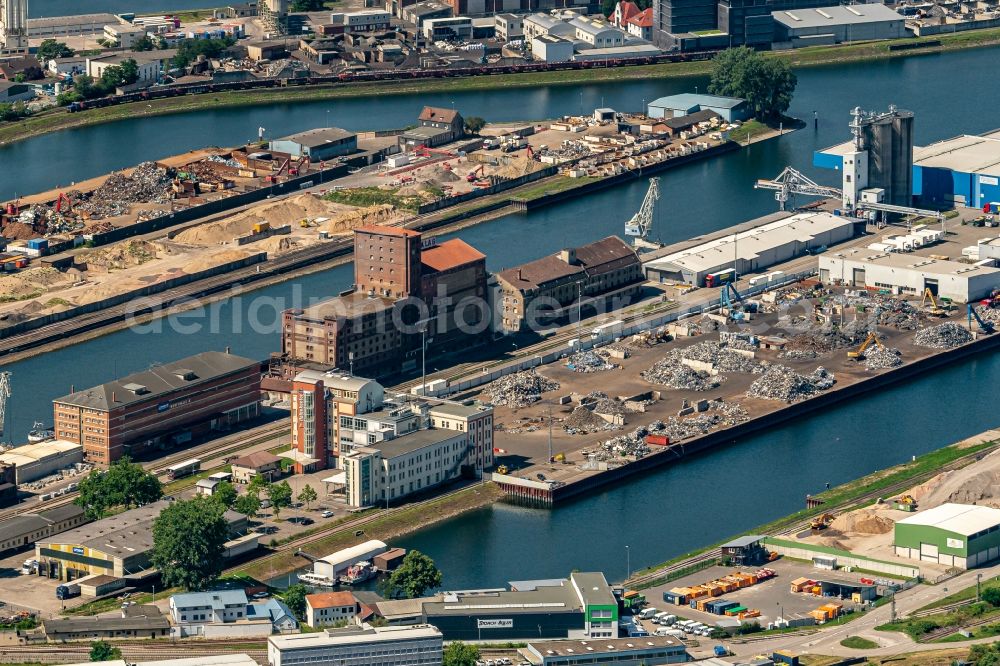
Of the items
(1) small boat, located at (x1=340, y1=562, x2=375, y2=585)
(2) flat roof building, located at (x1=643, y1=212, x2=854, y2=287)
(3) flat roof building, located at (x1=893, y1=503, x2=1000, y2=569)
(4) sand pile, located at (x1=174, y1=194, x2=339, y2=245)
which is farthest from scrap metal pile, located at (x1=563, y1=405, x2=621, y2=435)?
(4) sand pile, located at (x1=174, y1=194, x2=339, y2=245)

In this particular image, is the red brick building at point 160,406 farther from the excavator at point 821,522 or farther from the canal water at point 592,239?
the excavator at point 821,522

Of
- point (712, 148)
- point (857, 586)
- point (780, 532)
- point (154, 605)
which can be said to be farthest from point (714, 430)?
point (712, 148)

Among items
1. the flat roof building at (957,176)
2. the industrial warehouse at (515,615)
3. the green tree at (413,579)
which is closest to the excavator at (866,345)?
the flat roof building at (957,176)

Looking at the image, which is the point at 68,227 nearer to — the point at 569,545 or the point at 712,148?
the point at 712,148

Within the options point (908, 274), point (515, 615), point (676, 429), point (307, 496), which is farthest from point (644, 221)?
point (515, 615)

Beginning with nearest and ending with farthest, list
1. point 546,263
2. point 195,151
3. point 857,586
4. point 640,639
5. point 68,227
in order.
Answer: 1. point 640,639
2. point 857,586
3. point 546,263
4. point 68,227
5. point 195,151
